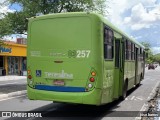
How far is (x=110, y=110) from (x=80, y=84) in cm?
286

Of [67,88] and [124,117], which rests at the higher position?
[67,88]

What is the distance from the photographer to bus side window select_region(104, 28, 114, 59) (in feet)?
35.5

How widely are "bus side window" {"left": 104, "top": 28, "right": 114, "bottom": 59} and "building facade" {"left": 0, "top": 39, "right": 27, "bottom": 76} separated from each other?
3457 cm

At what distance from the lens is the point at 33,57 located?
35.9ft

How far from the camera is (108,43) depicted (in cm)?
1112

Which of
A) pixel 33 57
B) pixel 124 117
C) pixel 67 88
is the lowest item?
pixel 124 117

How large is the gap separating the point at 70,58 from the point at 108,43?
1567mm

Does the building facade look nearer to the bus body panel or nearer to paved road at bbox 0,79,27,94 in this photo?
paved road at bbox 0,79,27,94

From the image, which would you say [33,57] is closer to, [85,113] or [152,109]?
[85,113]

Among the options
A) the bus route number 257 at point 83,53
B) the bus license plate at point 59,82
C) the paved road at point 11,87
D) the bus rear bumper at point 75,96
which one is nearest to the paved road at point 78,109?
the bus rear bumper at point 75,96

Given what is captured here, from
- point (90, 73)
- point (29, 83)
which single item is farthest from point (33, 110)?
A: point (90, 73)

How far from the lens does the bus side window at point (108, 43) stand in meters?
10.8

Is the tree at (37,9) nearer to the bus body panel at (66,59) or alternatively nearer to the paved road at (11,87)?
the paved road at (11,87)

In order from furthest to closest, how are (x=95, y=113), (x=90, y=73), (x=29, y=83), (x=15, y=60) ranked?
(x=15, y=60) → (x=95, y=113) → (x=29, y=83) → (x=90, y=73)
